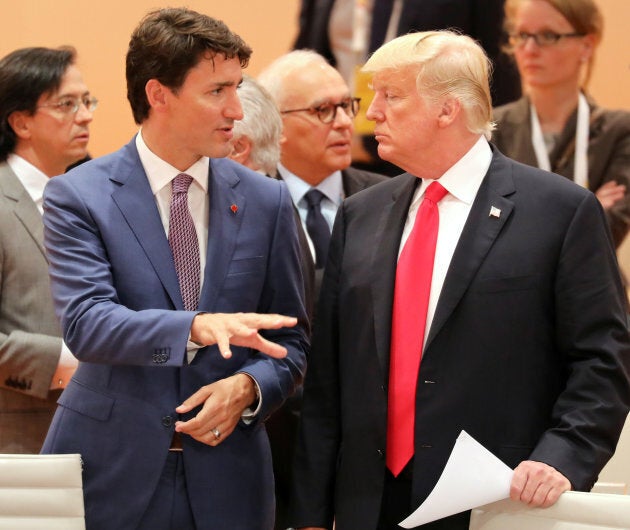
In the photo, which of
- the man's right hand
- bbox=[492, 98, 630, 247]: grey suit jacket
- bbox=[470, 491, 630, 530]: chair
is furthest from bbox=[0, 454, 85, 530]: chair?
bbox=[492, 98, 630, 247]: grey suit jacket

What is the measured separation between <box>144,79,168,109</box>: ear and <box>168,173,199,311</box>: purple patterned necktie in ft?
0.79

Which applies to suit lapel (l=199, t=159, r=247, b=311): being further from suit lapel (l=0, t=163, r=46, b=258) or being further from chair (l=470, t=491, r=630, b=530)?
suit lapel (l=0, t=163, r=46, b=258)

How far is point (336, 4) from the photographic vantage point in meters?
5.21

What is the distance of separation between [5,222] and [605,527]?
2.13m

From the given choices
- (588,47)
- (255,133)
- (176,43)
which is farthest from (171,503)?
(588,47)

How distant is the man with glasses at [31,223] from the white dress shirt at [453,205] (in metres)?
1.33

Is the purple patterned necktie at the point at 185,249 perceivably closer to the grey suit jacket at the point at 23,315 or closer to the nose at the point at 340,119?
the grey suit jacket at the point at 23,315

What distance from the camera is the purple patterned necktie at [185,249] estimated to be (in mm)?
2605

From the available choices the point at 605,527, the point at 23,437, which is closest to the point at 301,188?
the point at 23,437

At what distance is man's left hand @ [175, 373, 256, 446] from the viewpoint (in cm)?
247

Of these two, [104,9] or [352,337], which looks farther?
[104,9]

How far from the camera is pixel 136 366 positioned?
2.56 m

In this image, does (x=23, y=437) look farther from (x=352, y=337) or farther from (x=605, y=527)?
(x=605, y=527)

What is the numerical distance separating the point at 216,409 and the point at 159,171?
61 centimetres
